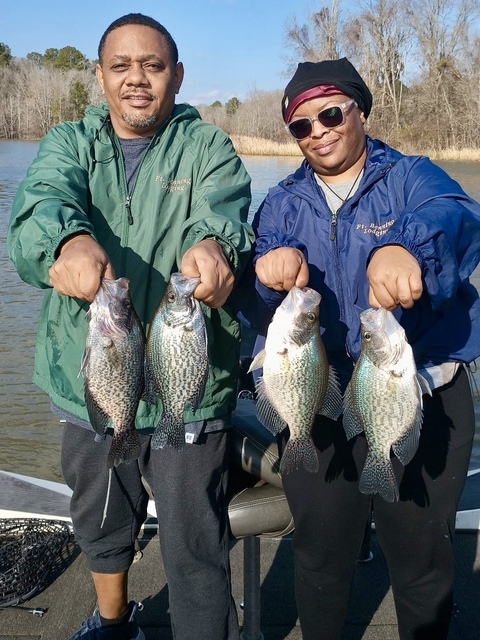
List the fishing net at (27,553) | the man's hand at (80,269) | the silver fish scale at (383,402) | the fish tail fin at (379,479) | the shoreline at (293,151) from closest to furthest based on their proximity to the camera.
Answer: the man's hand at (80,269) < the silver fish scale at (383,402) < the fish tail fin at (379,479) < the fishing net at (27,553) < the shoreline at (293,151)

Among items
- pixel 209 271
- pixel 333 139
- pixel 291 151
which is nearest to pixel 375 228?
pixel 333 139

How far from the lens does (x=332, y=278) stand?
2.71m

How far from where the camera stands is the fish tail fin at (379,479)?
2.45 meters

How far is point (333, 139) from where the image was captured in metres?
2.75

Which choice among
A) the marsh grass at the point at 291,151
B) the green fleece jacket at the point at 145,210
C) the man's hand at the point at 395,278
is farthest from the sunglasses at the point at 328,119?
the marsh grass at the point at 291,151

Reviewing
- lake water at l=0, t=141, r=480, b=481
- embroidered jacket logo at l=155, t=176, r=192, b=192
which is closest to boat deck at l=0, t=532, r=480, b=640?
embroidered jacket logo at l=155, t=176, r=192, b=192

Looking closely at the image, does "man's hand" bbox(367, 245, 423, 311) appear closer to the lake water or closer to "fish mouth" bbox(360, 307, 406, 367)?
"fish mouth" bbox(360, 307, 406, 367)

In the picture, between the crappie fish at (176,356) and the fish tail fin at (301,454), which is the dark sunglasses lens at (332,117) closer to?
the crappie fish at (176,356)

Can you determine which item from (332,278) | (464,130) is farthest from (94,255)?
(464,130)

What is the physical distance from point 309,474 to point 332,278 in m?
0.82

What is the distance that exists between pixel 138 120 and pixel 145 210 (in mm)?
385

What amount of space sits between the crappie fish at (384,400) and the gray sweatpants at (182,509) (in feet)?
2.23

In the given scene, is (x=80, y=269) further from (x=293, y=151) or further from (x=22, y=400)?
(x=293, y=151)

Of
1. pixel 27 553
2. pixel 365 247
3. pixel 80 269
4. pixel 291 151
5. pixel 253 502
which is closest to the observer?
pixel 80 269
